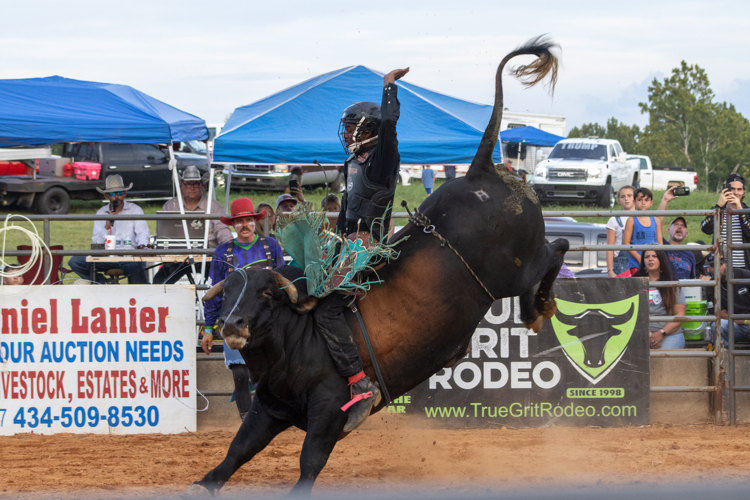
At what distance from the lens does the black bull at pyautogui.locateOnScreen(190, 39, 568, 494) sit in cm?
398

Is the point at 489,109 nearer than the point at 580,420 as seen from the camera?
No

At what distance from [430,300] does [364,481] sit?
1.73m

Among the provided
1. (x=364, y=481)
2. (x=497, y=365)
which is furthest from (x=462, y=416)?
(x=364, y=481)

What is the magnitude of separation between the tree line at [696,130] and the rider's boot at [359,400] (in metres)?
37.2

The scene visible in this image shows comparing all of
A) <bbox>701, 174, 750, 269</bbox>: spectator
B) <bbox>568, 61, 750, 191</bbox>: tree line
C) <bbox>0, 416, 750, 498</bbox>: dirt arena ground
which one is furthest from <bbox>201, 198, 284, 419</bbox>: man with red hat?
<bbox>568, 61, 750, 191</bbox>: tree line

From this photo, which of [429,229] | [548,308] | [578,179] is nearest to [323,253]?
[429,229]

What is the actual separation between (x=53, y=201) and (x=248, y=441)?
14842mm

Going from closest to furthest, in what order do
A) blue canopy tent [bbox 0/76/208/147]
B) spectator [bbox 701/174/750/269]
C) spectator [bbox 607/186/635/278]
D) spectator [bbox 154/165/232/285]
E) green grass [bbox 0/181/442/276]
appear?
spectator [bbox 701/174/750/269] → spectator [bbox 607/186/635/278] → spectator [bbox 154/165/232/285] → blue canopy tent [bbox 0/76/208/147] → green grass [bbox 0/181/442/276]

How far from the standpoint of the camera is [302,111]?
956cm

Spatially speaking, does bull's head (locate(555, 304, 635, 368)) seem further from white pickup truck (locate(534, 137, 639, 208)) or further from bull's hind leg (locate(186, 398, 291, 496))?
white pickup truck (locate(534, 137, 639, 208))

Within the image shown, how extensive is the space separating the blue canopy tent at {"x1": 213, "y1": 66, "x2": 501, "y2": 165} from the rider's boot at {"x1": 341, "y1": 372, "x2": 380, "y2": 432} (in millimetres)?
4856

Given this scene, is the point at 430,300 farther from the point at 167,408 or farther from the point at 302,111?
the point at 302,111

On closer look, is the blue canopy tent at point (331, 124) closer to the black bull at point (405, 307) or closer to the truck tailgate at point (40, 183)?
the black bull at point (405, 307)

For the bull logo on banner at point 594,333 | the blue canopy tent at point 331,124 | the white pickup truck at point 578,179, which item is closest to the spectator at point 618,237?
the bull logo on banner at point 594,333
